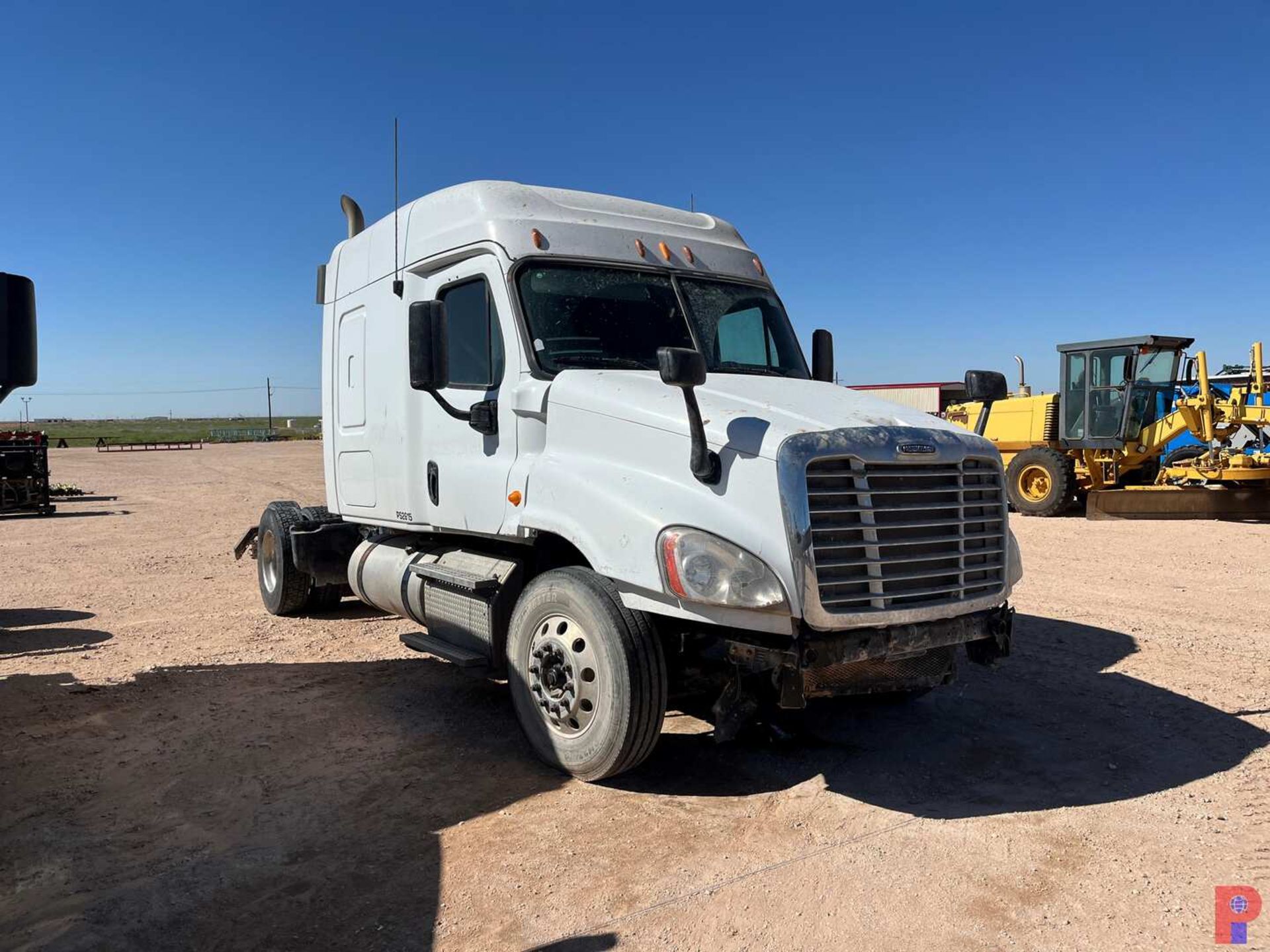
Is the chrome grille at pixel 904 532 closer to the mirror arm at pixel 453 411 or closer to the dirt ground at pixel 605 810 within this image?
the dirt ground at pixel 605 810

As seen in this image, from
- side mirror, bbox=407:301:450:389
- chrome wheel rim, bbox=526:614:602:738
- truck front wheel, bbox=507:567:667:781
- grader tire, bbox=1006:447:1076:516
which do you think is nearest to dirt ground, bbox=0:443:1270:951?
truck front wheel, bbox=507:567:667:781

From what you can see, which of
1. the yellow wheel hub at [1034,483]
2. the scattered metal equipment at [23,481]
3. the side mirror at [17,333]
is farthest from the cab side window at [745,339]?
the scattered metal equipment at [23,481]

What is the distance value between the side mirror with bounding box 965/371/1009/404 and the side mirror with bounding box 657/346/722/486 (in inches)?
85.8

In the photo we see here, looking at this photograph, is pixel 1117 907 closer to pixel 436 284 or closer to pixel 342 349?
pixel 436 284

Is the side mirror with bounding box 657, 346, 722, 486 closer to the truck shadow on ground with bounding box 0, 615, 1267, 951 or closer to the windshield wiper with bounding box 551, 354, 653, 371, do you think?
the windshield wiper with bounding box 551, 354, 653, 371

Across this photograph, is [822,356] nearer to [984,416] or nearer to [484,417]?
[984,416]

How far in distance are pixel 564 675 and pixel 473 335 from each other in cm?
208

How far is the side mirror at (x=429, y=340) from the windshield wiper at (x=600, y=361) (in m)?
0.59

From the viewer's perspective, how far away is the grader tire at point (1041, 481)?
53.3 feet

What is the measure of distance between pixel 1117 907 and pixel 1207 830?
0.91 m

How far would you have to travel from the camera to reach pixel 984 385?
5410 millimetres

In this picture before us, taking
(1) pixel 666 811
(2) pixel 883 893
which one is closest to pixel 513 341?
(1) pixel 666 811

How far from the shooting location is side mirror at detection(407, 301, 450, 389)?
482 centimetres

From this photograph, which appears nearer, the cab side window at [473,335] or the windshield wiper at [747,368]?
the cab side window at [473,335]
